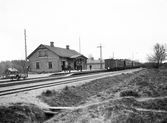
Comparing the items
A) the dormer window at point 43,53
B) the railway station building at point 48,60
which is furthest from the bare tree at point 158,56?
the dormer window at point 43,53

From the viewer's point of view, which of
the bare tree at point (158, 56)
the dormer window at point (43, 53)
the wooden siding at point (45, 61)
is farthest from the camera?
the bare tree at point (158, 56)

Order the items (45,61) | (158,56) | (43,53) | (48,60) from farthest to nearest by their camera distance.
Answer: (158,56) < (43,53) < (45,61) < (48,60)

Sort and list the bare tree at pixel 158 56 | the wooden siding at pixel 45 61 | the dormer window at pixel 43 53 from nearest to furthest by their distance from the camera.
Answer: the wooden siding at pixel 45 61 → the dormer window at pixel 43 53 → the bare tree at pixel 158 56

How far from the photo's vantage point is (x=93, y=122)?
550 cm

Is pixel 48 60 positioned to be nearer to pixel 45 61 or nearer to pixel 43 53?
pixel 45 61

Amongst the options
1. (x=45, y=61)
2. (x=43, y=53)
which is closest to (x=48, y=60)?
(x=45, y=61)

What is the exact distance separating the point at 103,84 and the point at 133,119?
954 cm

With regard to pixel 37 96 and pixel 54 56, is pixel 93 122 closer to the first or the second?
pixel 37 96

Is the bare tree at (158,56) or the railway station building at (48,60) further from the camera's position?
the bare tree at (158,56)

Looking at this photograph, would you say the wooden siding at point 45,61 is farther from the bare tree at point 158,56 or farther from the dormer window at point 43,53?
the bare tree at point 158,56

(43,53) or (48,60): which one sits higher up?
(43,53)

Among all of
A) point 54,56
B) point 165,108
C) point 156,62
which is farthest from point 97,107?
point 156,62

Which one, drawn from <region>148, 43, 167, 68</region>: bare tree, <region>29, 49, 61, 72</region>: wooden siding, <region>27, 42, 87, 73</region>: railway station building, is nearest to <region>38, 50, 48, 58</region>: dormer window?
<region>27, 42, 87, 73</region>: railway station building

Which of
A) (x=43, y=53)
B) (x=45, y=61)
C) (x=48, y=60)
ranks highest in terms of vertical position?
(x=43, y=53)
